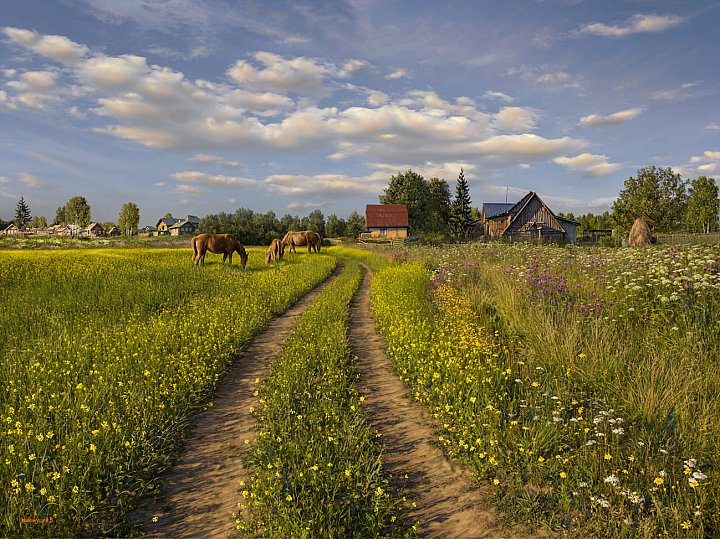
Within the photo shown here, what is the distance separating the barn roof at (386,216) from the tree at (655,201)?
33.7m

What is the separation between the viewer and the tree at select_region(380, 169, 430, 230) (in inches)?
2990

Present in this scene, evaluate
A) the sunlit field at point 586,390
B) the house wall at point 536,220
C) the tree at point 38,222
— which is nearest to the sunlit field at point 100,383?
the sunlit field at point 586,390

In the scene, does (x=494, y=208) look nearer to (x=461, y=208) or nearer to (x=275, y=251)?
(x=461, y=208)

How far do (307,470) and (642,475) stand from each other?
3.38 meters

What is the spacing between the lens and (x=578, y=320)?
7277 millimetres

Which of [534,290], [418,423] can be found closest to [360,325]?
[534,290]

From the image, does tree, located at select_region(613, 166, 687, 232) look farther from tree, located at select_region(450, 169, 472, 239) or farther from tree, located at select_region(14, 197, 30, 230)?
tree, located at select_region(14, 197, 30, 230)

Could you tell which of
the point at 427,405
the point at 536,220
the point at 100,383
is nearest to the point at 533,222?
the point at 536,220

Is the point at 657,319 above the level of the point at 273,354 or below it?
above

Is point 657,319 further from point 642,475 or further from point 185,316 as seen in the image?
point 185,316

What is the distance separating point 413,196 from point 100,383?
73725 millimetres

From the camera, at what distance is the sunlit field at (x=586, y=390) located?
137 inches

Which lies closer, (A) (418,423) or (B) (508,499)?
(B) (508,499)

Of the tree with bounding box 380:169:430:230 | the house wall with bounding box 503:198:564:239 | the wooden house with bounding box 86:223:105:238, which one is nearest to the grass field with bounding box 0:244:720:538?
the house wall with bounding box 503:198:564:239
